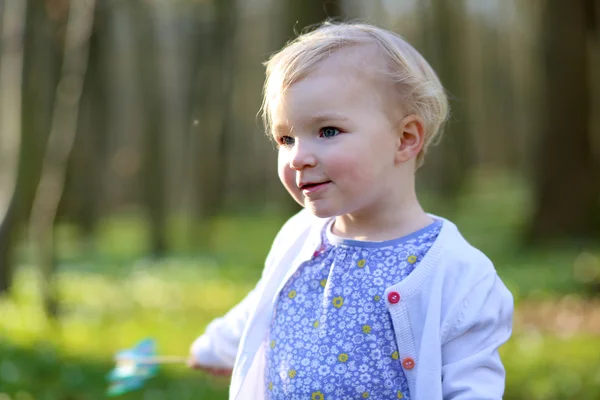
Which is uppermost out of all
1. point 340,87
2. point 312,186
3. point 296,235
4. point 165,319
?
point 340,87

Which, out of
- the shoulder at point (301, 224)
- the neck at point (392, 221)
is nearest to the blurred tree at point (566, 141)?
the shoulder at point (301, 224)

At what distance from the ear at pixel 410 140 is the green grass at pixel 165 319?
2.79m

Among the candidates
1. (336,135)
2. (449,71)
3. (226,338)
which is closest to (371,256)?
(336,135)

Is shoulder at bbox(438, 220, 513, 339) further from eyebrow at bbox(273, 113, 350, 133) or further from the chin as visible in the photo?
eyebrow at bbox(273, 113, 350, 133)

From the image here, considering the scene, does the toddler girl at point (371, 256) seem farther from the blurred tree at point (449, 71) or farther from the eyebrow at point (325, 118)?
the blurred tree at point (449, 71)

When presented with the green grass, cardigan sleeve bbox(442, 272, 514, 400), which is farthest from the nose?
the green grass

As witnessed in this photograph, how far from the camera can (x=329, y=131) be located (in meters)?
2.46

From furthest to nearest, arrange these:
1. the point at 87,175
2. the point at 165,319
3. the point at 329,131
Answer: the point at 87,175
the point at 165,319
the point at 329,131

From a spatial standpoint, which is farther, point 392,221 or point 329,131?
point 392,221

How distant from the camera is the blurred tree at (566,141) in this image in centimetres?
1295

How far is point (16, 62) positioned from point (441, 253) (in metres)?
7.07

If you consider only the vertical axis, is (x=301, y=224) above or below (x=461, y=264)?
above

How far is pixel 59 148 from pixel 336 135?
21.6 ft

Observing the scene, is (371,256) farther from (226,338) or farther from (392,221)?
(226,338)
